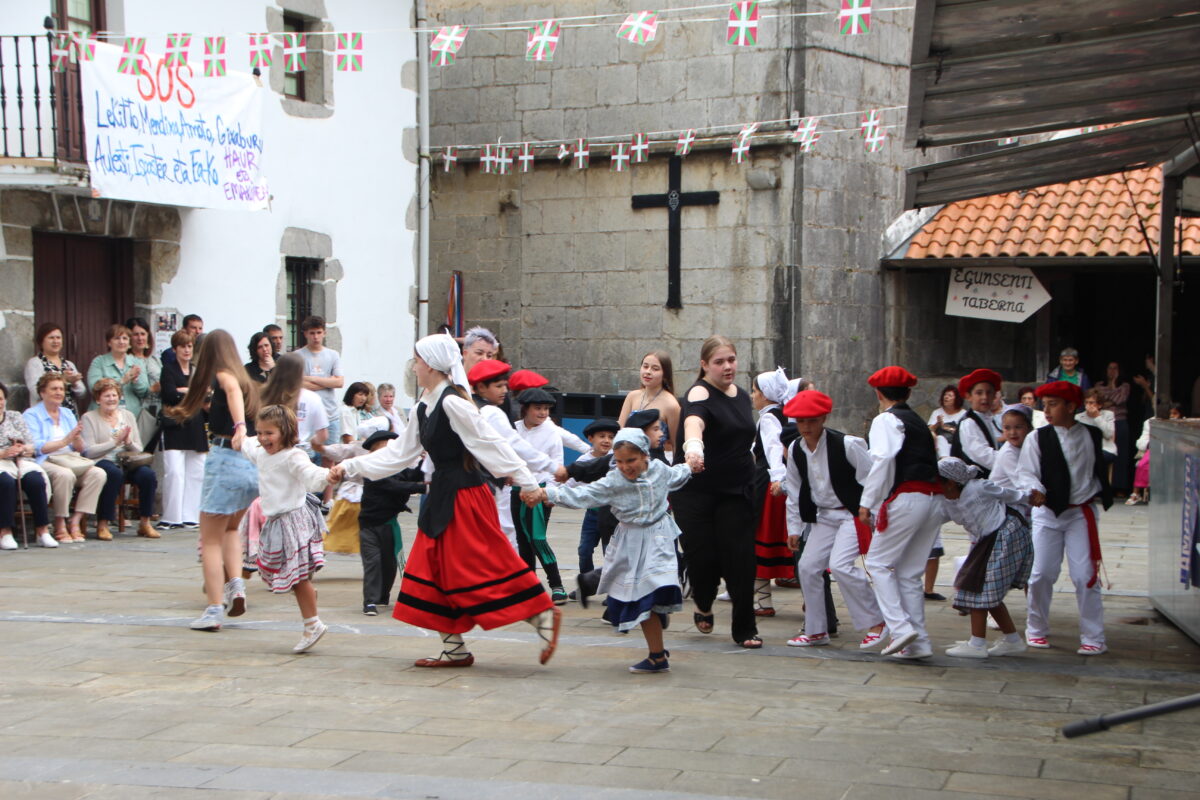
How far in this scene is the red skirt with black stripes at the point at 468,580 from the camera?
7254mm

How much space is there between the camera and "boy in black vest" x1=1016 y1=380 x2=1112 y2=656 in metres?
7.94

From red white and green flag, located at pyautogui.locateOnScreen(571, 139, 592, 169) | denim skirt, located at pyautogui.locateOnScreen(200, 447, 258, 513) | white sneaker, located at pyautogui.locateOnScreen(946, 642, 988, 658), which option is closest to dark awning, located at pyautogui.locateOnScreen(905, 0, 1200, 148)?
white sneaker, located at pyautogui.locateOnScreen(946, 642, 988, 658)

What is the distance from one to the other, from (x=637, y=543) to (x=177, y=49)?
8.78 metres

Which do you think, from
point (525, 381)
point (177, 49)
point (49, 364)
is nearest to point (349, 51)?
point (177, 49)

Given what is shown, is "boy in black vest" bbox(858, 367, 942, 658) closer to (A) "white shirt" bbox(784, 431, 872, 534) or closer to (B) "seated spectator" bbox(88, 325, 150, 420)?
(A) "white shirt" bbox(784, 431, 872, 534)

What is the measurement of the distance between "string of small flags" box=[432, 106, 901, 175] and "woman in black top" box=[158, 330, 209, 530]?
6.27m

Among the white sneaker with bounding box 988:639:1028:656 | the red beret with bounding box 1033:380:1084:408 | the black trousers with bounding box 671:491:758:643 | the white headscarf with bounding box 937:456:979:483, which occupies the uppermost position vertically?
the red beret with bounding box 1033:380:1084:408

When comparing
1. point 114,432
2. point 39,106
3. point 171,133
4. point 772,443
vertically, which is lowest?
point 114,432

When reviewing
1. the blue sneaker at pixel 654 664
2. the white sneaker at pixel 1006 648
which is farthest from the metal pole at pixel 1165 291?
the blue sneaker at pixel 654 664

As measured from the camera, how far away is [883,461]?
299 inches

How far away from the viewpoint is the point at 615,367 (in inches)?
742

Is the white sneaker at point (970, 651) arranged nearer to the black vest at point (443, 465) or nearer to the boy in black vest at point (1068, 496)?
the boy in black vest at point (1068, 496)

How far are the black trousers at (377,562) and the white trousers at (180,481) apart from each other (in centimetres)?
466

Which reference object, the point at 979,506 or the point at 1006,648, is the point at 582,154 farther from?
the point at 1006,648
